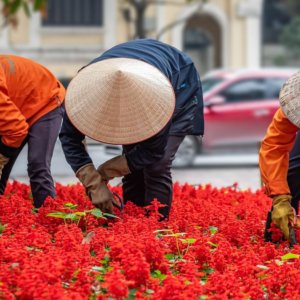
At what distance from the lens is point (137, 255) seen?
446 centimetres

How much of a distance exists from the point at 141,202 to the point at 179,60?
3.00 feet

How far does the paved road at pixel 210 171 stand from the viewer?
12.7 meters

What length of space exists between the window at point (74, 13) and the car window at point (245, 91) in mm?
11565

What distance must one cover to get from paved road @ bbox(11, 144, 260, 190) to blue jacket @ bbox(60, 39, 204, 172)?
3.92 metres

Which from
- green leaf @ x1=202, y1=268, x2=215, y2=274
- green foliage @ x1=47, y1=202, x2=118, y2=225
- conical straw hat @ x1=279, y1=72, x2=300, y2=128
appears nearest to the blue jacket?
green foliage @ x1=47, y1=202, x2=118, y2=225

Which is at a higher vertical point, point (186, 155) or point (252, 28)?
point (252, 28)

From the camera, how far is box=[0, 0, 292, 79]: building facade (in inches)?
1140

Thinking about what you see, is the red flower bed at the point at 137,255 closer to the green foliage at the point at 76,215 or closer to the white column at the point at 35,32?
the green foliage at the point at 76,215

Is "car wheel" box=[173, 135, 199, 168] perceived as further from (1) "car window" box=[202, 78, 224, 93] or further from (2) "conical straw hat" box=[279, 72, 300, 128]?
(2) "conical straw hat" box=[279, 72, 300, 128]

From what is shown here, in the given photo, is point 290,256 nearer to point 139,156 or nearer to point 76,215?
point 139,156

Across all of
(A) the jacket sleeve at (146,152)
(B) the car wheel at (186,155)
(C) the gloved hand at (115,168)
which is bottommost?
(B) the car wheel at (186,155)

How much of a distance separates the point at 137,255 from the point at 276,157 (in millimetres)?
1562

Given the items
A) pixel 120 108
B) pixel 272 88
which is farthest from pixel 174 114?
pixel 272 88

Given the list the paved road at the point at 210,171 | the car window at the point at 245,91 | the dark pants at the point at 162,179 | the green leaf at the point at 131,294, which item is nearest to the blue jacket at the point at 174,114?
the dark pants at the point at 162,179
